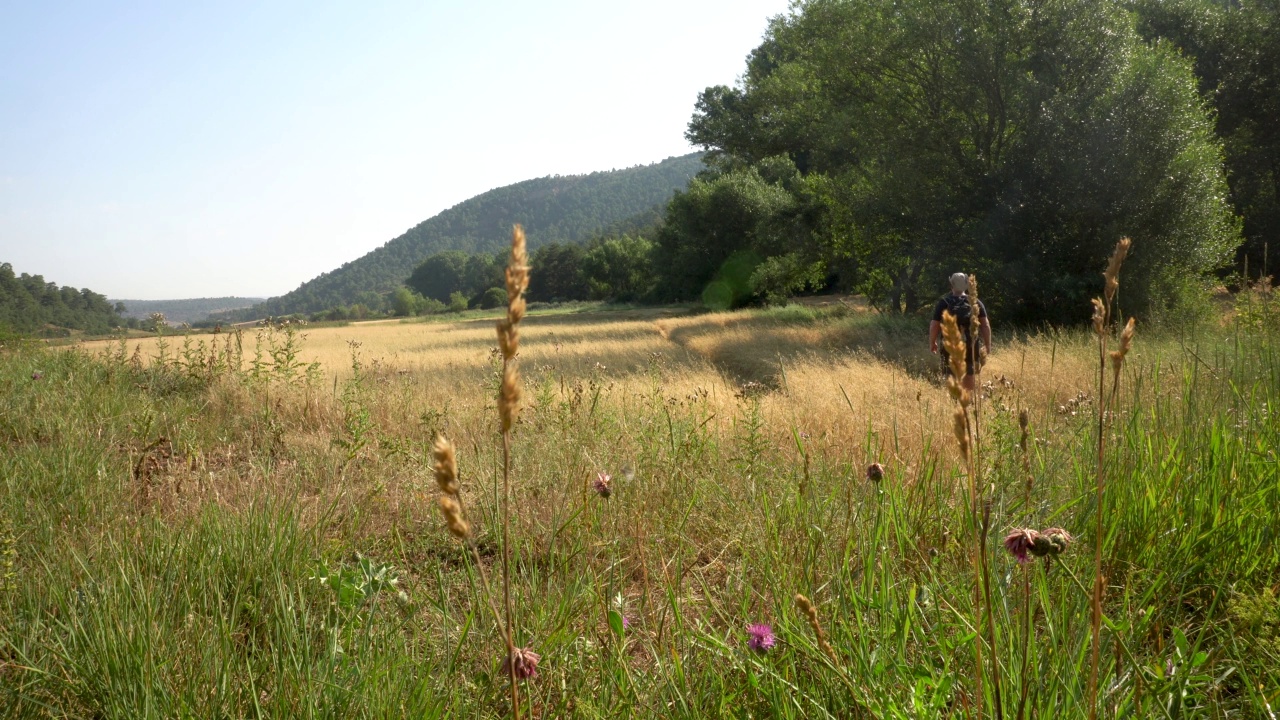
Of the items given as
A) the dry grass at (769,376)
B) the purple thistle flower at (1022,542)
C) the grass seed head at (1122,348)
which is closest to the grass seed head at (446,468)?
the grass seed head at (1122,348)

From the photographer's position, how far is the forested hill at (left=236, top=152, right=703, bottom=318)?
418 ft

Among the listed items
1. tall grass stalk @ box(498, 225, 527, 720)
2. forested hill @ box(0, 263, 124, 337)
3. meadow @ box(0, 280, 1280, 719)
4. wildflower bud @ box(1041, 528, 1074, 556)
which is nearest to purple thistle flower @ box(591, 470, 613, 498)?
meadow @ box(0, 280, 1280, 719)

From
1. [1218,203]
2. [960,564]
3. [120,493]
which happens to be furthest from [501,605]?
[1218,203]

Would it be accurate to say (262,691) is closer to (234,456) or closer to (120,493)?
(120,493)

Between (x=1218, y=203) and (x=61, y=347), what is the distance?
22.1 metres

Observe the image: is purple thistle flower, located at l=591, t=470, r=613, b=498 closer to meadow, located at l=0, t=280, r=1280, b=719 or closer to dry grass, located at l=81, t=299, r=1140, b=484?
meadow, located at l=0, t=280, r=1280, b=719

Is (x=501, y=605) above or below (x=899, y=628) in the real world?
below

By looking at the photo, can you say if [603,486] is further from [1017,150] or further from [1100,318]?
[1017,150]

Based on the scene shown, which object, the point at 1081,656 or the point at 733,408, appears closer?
the point at 1081,656

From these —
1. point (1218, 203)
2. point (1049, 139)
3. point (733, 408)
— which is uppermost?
point (1049, 139)

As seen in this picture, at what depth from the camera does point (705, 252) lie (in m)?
44.8

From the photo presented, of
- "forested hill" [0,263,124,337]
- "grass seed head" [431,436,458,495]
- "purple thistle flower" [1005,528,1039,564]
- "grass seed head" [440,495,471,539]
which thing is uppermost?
"forested hill" [0,263,124,337]

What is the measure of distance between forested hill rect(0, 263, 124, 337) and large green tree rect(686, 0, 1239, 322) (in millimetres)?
17056

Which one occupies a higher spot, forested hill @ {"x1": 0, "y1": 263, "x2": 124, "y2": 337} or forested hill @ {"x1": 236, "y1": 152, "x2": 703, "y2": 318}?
forested hill @ {"x1": 236, "y1": 152, "x2": 703, "y2": 318}
